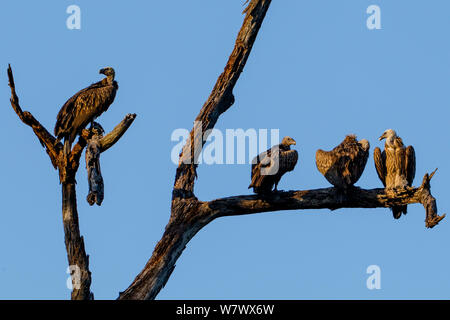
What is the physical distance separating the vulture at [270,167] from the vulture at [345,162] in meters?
0.58

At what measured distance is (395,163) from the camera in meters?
17.3

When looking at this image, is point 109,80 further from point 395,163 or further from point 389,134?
point 395,163

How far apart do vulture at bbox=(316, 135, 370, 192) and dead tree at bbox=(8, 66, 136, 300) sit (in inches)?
110

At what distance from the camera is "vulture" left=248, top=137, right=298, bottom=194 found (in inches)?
639

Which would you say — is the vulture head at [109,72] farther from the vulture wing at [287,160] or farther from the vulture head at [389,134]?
the vulture head at [389,134]

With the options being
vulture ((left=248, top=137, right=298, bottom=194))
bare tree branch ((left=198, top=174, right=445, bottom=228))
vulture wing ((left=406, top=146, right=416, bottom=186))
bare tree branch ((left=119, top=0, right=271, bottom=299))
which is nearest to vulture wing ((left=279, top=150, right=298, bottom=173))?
vulture ((left=248, top=137, right=298, bottom=194))

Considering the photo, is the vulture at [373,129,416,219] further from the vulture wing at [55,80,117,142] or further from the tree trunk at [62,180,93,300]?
the tree trunk at [62,180,93,300]

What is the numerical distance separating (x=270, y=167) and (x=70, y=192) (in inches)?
102

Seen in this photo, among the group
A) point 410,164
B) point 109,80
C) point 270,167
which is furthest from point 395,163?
point 109,80
